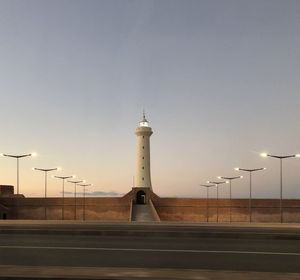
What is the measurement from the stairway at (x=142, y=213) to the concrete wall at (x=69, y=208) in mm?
3057

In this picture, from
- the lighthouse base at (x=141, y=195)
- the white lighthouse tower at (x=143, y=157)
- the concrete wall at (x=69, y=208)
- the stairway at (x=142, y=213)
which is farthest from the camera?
the white lighthouse tower at (x=143, y=157)

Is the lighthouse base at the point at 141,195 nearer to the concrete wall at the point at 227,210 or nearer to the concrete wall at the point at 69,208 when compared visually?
the concrete wall at the point at 69,208

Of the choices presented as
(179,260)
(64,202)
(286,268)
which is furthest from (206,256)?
(64,202)

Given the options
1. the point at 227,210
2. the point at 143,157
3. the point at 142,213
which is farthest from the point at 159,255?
the point at 143,157

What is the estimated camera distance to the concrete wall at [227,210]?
86062 millimetres

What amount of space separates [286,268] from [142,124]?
3949 inches

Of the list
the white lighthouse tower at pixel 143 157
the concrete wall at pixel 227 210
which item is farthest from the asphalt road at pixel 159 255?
the white lighthouse tower at pixel 143 157

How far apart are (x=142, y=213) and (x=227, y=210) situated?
16.0 metres

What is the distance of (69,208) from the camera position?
3610 inches

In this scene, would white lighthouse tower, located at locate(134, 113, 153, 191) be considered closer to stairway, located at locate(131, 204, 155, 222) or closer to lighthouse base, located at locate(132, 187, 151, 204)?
lighthouse base, located at locate(132, 187, 151, 204)

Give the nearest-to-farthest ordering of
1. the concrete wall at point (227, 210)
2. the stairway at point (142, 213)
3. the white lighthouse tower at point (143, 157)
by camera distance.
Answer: the stairway at point (142, 213), the concrete wall at point (227, 210), the white lighthouse tower at point (143, 157)

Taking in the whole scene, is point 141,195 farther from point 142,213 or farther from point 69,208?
point 142,213

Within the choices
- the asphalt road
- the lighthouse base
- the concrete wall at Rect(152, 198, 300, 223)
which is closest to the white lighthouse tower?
the lighthouse base

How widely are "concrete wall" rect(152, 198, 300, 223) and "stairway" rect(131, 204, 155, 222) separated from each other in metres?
4.68
